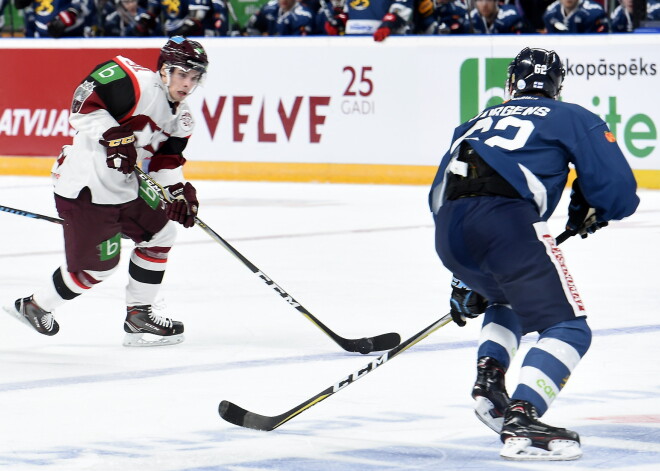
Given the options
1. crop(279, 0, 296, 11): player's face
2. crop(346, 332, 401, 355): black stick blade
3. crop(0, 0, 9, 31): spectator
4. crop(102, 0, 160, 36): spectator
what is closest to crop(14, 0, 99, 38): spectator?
crop(102, 0, 160, 36): spectator

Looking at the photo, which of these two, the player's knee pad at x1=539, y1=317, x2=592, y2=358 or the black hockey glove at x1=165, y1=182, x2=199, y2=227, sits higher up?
the player's knee pad at x1=539, y1=317, x2=592, y2=358

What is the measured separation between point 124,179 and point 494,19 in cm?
660

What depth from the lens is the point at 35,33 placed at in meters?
12.6

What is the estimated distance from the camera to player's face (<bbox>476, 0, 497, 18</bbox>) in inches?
436

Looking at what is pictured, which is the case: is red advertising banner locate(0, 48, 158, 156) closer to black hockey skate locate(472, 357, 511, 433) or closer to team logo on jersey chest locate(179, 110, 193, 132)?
team logo on jersey chest locate(179, 110, 193, 132)

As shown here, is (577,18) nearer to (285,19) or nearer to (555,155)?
(285,19)

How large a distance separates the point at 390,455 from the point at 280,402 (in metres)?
0.70

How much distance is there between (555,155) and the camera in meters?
3.44

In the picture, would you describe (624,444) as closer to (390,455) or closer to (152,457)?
(390,455)

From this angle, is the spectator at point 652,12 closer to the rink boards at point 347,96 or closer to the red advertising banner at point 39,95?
the rink boards at point 347,96

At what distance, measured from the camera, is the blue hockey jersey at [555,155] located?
3.40 m

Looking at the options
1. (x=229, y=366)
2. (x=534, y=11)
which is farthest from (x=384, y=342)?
(x=534, y=11)

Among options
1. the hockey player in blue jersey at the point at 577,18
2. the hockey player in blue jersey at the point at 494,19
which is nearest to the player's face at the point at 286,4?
the hockey player in blue jersey at the point at 494,19

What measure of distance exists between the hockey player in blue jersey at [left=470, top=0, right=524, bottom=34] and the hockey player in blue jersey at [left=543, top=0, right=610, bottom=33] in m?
0.30
